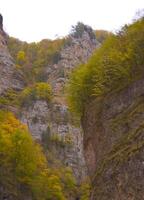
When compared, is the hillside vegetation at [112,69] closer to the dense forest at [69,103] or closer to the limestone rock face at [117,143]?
the dense forest at [69,103]

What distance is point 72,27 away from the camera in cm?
13488

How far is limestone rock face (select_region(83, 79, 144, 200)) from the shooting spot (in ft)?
90.1

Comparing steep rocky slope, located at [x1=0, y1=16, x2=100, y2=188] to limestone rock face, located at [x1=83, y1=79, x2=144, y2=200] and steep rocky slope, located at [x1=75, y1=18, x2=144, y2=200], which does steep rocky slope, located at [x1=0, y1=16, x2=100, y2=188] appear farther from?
limestone rock face, located at [x1=83, y1=79, x2=144, y2=200]

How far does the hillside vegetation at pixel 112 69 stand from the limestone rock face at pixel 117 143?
36.9 inches

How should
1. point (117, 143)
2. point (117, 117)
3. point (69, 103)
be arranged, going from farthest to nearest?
point (69, 103) < point (117, 117) < point (117, 143)

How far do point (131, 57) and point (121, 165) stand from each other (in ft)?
33.9

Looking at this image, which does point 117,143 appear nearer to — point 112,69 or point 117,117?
point 117,117

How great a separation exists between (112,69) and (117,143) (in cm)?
704

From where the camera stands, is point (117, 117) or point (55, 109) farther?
point (55, 109)

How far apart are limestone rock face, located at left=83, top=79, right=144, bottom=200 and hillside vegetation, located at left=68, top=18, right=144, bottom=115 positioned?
3.07 feet

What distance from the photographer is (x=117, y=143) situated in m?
32.4

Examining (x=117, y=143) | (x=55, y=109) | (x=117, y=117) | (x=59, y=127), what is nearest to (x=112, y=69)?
(x=117, y=117)

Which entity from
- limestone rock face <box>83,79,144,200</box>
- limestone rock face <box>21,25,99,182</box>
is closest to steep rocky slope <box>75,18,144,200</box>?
limestone rock face <box>83,79,144,200</box>

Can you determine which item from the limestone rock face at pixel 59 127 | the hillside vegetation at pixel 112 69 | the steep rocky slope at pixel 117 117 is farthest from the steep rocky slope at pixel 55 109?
the steep rocky slope at pixel 117 117
